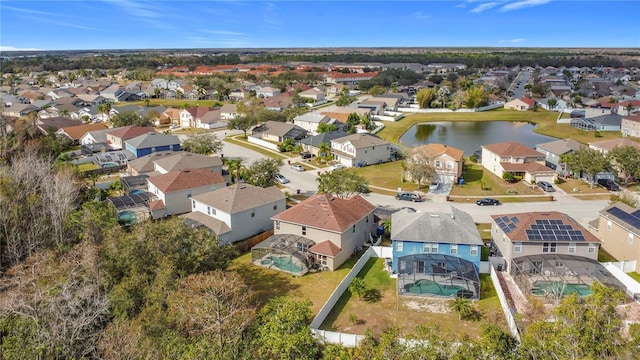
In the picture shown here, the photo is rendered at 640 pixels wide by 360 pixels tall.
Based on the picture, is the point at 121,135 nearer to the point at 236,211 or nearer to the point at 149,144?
the point at 149,144

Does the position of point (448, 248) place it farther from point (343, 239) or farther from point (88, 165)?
point (88, 165)

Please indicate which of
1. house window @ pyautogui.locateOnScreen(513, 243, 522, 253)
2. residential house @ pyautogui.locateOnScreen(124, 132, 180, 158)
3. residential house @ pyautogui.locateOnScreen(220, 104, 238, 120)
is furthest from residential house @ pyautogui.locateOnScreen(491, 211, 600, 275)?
residential house @ pyautogui.locateOnScreen(220, 104, 238, 120)

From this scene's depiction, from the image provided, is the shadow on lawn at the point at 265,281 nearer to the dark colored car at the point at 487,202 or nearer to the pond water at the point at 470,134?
the dark colored car at the point at 487,202

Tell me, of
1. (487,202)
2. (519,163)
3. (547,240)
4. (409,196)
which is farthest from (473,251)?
(519,163)

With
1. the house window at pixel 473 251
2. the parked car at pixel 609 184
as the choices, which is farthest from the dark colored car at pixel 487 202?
the house window at pixel 473 251

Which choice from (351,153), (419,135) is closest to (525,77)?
(419,135)
